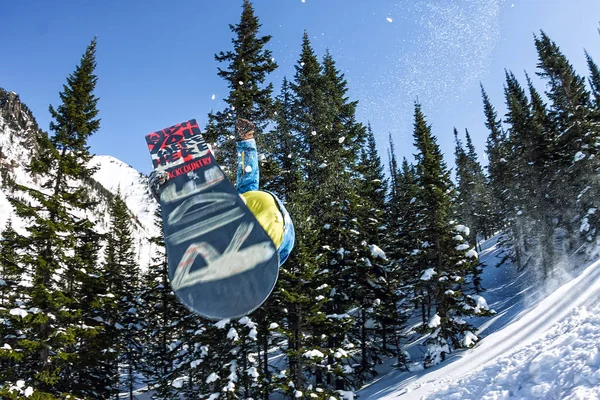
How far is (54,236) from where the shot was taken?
13258 mm

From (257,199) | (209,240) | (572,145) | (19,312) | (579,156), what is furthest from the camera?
(572,145)

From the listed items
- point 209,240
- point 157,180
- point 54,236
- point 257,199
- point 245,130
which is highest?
point 54,236

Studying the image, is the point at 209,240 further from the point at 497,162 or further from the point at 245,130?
the point at 497,162

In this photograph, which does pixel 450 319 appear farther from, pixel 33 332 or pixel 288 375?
pixel 33 332

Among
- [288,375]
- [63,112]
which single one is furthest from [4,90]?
[288,375]

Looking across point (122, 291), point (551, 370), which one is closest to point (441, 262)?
point (551, 370)

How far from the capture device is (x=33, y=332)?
1260cm

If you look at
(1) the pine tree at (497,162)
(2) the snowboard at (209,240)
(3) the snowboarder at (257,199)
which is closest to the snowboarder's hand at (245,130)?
(3) the snowboarder at (257,199)

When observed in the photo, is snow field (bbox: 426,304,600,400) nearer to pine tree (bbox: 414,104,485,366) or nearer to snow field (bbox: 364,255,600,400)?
snow field (bbox: 364,255,600,400)

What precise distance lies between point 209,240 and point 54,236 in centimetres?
1165

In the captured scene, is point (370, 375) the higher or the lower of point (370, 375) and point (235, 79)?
the lower

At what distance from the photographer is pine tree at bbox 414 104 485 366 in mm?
16391

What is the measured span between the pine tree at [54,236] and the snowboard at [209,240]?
10.0 metres

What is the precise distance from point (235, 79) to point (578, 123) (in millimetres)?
22644
